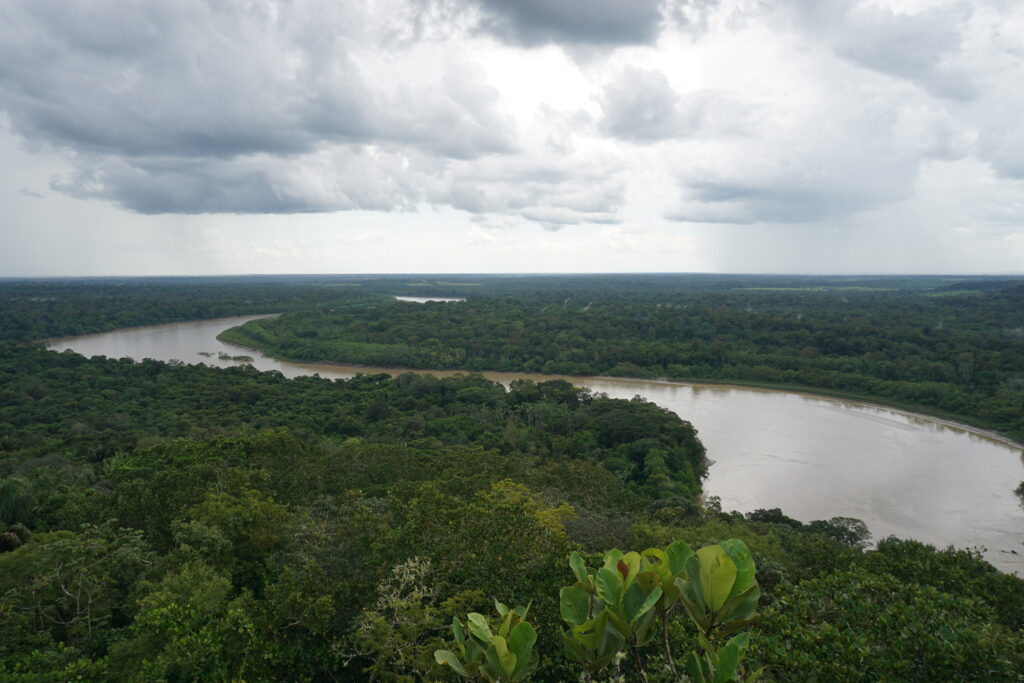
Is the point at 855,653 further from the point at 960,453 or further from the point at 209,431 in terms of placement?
the point at 960,453

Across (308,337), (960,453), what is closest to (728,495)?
(960,453)

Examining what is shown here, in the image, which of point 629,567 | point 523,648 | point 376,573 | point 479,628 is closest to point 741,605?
point 629,567

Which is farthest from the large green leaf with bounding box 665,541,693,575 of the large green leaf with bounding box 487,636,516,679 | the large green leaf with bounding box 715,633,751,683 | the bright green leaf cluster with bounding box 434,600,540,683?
the large green leaf with bounding box 487,636,516,679

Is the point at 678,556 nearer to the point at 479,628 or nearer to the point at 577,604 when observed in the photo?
the point at 577,604

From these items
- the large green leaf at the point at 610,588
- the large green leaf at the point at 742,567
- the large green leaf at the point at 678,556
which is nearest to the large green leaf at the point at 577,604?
the large green leaf at the point at 610,588

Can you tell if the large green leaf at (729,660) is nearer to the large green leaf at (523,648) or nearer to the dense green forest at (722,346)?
the large green leaf at (523,648)

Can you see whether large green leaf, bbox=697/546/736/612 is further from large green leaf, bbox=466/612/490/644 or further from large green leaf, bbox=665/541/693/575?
large green leaf, bbox=466/612/490/644

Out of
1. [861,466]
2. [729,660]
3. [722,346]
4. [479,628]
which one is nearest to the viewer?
[729,660]
